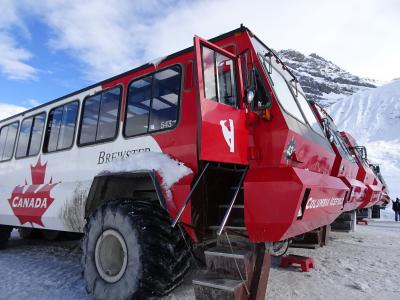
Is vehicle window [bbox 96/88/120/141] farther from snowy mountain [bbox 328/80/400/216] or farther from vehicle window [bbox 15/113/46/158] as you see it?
snowy mountain [bbox 328/80/400/216]

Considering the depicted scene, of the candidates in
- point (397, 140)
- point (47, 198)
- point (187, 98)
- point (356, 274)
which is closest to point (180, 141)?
point (187, 98)

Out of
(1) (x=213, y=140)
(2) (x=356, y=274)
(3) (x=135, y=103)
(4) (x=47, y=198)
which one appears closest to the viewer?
(1) (x=213, y=140)

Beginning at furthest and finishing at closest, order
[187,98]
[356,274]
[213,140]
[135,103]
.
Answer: [356,274] < [135,103] < [187,98] < [213,140]

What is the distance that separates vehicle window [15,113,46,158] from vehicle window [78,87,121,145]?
148 centimetres

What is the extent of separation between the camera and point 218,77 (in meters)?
3.85

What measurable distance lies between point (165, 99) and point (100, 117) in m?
1.38

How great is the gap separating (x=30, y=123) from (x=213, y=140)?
16.0 ft

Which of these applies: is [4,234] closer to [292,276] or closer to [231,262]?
[292,276]

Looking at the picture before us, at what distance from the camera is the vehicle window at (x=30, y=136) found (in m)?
6.70

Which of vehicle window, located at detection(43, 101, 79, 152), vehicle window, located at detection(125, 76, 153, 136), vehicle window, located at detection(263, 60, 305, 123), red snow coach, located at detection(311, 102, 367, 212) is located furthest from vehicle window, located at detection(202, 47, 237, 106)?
red snow coach, located at detection(311, 102, 367, 212)

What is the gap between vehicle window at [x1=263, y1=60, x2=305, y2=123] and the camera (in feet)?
14.1

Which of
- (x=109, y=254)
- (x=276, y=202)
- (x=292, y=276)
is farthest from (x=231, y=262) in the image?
(x=292, y=276)

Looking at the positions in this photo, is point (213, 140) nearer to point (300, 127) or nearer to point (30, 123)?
point (300, 127)

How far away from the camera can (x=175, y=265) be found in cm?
375
